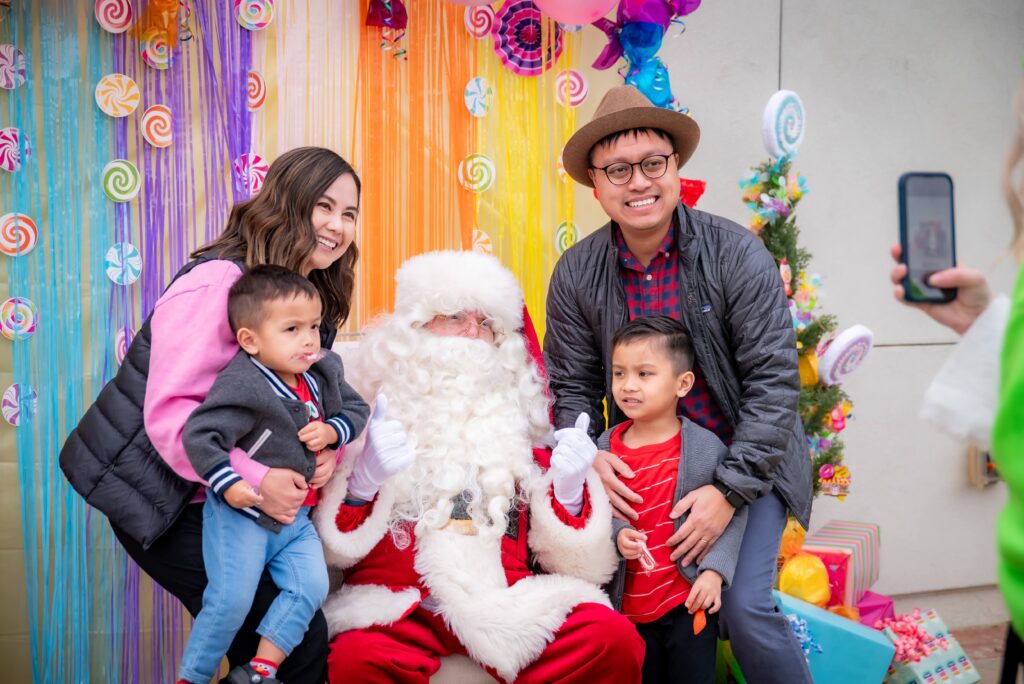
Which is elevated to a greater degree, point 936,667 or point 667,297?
point 667,297

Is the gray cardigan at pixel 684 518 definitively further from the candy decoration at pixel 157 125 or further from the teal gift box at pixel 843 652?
the candy decoration at pixel 157 125

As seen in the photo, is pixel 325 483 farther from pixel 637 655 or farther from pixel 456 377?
pixel 637 655

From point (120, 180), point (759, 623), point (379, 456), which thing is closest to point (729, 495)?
point (759, 623)

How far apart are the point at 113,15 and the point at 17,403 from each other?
4.74ft

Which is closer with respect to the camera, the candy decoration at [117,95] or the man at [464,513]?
the man at [464,513]

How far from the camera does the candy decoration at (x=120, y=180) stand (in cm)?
311

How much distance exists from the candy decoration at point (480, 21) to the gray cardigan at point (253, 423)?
1.85 m

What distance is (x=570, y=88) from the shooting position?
3725mm

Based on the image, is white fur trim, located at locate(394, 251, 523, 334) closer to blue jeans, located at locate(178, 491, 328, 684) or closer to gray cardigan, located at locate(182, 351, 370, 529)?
gray cardigan, located at locate(182, 351, 370, 529)

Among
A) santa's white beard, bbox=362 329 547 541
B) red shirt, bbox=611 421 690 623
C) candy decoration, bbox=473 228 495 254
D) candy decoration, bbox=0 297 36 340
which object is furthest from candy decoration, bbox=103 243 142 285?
red shirt, bbox=611 421 690 623

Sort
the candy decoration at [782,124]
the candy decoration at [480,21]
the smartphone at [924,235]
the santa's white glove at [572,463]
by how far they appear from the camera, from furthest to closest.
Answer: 1. the candy decoration at [782,124]
2. the candy decoration at [480,21]
3. the santa's white glove at [572,463]
4. the smartphone at [924,235]

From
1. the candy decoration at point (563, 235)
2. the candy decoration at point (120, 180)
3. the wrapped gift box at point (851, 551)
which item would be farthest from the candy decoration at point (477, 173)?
the wrapped gift box at point (851, 551)

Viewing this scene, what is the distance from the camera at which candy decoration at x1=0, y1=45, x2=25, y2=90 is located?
9.73ft

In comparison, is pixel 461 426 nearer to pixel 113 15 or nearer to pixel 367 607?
pixel 367 607
